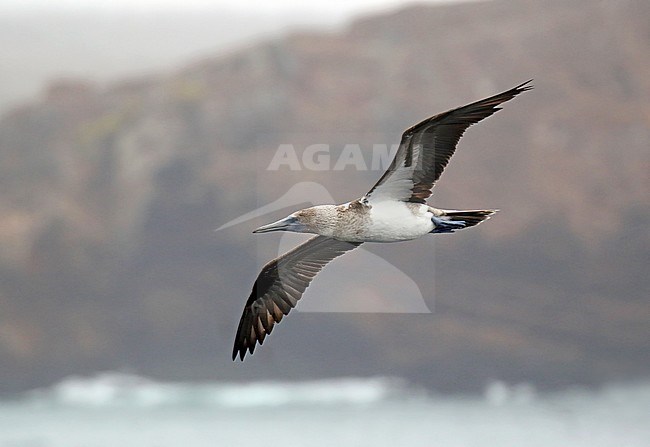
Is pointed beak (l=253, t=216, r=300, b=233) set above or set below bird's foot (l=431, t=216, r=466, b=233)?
above

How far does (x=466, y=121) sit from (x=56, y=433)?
17.9 meters

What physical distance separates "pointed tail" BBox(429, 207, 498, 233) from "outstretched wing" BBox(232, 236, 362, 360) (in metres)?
1.21

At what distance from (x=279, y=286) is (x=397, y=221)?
151cm

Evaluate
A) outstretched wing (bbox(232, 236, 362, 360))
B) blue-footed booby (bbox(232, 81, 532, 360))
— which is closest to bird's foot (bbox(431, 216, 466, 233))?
blue-footed booby (bbox(232, 81, 532, 360))

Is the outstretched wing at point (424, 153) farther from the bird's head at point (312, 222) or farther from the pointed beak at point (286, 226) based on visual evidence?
the pointed beak at point (286, 226)

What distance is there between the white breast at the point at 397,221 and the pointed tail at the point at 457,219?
0.05m

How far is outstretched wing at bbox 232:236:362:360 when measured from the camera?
26.1 feet

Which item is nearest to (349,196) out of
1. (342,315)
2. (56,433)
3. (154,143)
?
(342,315)

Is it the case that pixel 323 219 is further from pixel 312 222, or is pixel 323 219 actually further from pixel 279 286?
pixel 279 286

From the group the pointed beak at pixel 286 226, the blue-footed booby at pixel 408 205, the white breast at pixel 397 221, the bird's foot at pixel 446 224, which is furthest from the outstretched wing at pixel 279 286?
the bird's foot at pixel 446 224

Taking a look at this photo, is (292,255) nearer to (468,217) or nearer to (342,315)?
(468,217)

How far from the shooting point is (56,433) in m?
22.3

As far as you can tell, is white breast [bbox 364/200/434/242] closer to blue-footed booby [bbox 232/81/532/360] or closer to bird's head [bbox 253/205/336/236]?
blue-footed booby [bbox 232/81/532/360]

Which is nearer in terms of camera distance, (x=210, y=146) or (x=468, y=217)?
(x=468, y=217)
